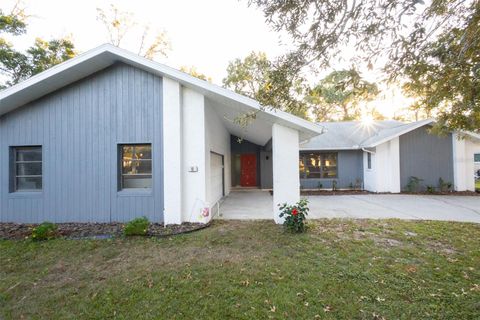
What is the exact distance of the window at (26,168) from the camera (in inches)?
271

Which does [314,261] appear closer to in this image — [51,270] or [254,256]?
[254,256]

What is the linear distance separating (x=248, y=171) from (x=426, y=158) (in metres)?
10.1

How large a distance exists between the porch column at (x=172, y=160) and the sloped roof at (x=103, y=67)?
27.8 inches

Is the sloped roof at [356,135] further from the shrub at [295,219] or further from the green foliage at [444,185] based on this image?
the shrub at [295,219]

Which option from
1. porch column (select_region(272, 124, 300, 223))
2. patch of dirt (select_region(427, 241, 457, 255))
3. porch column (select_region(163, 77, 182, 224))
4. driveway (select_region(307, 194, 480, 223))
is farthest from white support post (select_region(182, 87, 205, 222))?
patch of dirt (select_region(427, 241, 457, 255))

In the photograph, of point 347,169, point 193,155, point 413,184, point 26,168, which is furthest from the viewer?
point 347,169

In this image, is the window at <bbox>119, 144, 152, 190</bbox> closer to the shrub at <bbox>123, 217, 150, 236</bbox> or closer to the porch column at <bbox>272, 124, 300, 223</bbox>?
the shrub at <bbox>123, 217, 150, 236</bbox>

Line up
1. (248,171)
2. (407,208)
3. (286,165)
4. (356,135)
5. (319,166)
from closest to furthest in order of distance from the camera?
(286,165) < (407,208) < (319,166) < (356,135) < (248,171)

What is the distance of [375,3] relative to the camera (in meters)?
3.57

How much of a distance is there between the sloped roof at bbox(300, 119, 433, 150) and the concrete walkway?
3.47 metres

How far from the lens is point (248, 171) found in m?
15.9

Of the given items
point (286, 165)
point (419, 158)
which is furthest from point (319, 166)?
point (286, 165)

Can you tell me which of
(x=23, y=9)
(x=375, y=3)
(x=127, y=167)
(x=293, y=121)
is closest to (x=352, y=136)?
(x=293, y=121)

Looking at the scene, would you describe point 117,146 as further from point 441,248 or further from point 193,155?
point 441,248
